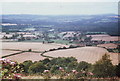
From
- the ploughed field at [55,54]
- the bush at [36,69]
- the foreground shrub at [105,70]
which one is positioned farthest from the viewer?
the ploughed field at [55,54]

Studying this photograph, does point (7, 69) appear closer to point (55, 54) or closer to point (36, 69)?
point (36, 69)

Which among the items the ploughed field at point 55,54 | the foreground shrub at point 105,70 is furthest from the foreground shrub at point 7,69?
the ploughed field at point 55,54

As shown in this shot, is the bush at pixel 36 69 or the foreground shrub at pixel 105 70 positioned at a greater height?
the foreground shrub at pixel 105 70

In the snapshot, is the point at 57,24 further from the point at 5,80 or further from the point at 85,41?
the point at 5,80

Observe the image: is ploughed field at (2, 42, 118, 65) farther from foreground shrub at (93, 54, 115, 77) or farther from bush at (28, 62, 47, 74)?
foreground shrub at (93, 54, 115, 77)

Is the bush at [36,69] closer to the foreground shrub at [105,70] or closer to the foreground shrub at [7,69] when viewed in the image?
the foreground shrub at [105,70]

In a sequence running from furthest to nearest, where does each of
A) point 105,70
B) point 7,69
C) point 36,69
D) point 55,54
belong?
point 55,54 < point 36,69 < point 105,70 < point 7,69

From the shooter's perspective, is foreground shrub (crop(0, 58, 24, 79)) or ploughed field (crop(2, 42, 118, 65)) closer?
foreground shrub (crop(0, 58, 24, 79))

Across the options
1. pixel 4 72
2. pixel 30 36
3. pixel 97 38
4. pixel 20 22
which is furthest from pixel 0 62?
pixel 97 38

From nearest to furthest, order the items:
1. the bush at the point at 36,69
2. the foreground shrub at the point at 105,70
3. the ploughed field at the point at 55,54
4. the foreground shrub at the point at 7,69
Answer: the foreground shrub at the point at 7,69 < the foreground shrub at the point at 105,70 < the bush at the point at 36,69 < the ploughed field at the point at 55,54

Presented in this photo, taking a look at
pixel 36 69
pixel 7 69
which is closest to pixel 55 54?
pixel 36 69

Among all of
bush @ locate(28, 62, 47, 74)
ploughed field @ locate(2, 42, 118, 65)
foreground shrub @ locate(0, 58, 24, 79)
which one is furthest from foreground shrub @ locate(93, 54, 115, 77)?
ploughed field @ locate(2, 42, 118, 65)

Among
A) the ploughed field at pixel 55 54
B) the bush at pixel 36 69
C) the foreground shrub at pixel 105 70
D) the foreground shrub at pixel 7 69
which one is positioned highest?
the foreground shrub at pixel 7 69

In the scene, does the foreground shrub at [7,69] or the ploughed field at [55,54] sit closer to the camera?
the foreground shrub at [7,69]
